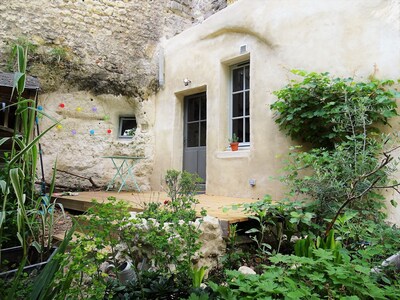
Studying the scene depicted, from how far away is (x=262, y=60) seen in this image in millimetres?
4363

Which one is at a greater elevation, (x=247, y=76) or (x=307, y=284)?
(x=247, y=76)

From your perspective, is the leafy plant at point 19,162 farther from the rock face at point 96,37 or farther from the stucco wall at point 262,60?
the rock face at point 96,37

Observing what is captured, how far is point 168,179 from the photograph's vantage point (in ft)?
10.5

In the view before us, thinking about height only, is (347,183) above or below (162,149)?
below

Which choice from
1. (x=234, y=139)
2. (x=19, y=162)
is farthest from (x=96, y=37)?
(x=19, y=162)

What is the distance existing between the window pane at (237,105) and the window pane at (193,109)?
0.90 meters

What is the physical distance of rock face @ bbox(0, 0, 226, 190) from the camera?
499 cm

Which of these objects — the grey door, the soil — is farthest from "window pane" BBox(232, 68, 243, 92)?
the soil

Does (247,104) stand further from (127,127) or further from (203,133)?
(127,127)

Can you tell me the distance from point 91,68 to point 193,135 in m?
2.35

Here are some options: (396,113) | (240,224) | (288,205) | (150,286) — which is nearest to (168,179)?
(240,224)

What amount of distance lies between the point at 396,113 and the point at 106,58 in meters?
4.91

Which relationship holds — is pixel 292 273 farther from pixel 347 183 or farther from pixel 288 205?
pixel 347 183

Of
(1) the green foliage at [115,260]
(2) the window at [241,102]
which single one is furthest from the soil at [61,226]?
(2) the window at [241,102]
